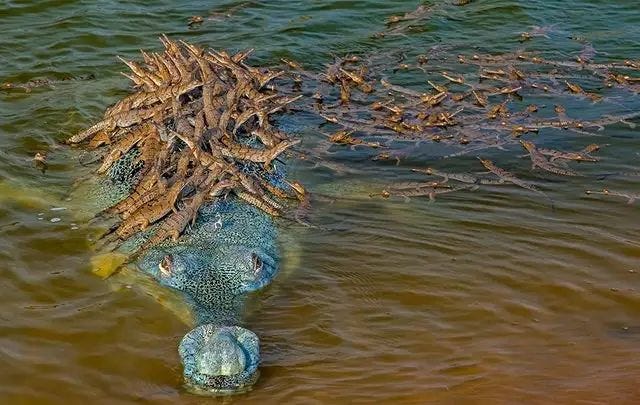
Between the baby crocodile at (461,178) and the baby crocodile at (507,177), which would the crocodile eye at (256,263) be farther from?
the baby crocodile at (507,177)

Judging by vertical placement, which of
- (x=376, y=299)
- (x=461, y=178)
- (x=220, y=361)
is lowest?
(x=376, y=299)

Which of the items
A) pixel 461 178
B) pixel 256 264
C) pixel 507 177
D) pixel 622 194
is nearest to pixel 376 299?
pixel 256 264

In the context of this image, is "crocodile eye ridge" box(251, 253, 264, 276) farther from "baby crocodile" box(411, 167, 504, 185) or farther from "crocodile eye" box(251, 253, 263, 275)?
"baby crocodile" box(411, 167, 504, 185)

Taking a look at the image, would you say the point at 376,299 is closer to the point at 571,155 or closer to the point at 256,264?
the point at 256,264

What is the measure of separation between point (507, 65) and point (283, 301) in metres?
5.73

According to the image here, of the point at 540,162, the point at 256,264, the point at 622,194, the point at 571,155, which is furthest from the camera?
the point at 571,155

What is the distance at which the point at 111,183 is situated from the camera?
7051 mm

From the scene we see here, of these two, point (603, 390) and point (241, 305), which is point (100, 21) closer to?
point (241, 305)

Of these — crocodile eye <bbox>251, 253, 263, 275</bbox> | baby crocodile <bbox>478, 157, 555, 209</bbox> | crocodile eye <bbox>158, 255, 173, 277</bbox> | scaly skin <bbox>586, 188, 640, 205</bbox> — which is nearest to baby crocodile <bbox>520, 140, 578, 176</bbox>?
baby crocodile <bbox>478, 157, 555, 209</bbox>

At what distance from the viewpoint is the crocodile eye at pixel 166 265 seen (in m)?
5.45

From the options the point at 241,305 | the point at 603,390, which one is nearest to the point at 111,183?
the point at 241,305

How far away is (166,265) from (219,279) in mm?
363

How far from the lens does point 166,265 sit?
546 cm

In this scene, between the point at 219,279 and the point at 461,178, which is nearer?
the point at 219,279
